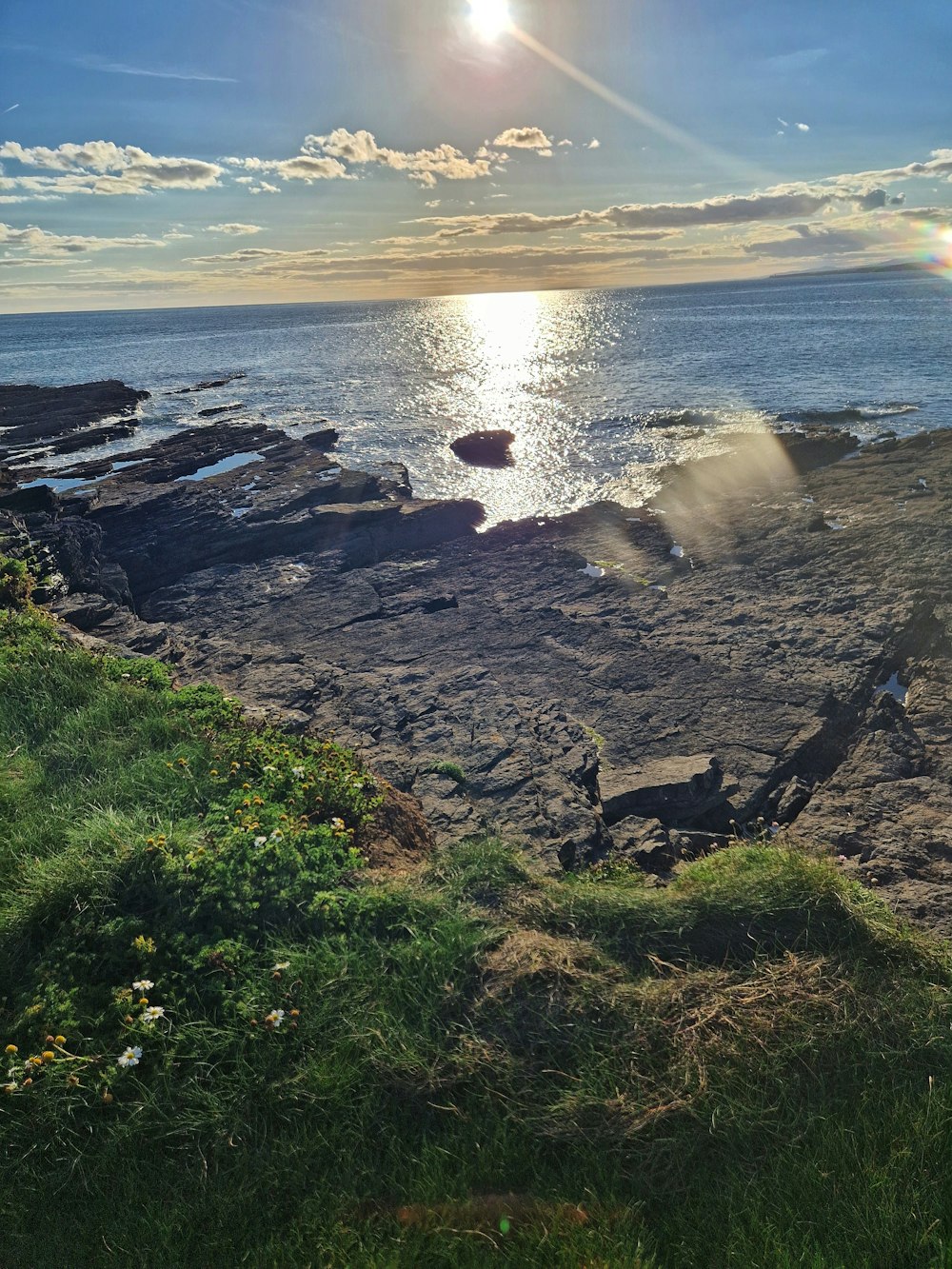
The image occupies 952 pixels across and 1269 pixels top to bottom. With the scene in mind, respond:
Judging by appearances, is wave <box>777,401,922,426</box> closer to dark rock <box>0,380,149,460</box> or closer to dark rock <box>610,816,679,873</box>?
dark rock <box>610,816,679,873</box>

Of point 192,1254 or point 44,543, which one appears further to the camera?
point 44,543

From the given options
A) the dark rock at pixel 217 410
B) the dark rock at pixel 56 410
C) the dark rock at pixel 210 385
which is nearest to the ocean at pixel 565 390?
the dark rock at pixel 217 410

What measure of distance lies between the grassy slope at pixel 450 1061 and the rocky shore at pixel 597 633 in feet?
6.93

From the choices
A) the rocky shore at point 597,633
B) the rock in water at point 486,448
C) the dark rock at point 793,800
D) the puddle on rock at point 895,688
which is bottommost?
the dark rock at point 793,800

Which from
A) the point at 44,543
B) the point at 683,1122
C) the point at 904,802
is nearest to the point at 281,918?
the point at 683,1122

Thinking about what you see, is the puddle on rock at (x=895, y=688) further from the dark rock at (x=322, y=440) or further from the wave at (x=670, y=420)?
the dark rock at (x=322, y=440)

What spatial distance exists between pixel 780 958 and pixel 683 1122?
5.00 feet

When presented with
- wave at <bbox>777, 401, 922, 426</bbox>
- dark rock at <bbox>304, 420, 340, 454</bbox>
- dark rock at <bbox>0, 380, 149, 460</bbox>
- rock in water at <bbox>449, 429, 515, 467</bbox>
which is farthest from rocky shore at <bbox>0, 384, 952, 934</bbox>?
dark rock at <bbox>0, 380, 149, 460</bbox>

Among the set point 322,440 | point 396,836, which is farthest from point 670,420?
point 396,836

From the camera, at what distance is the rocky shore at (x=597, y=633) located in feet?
30.0

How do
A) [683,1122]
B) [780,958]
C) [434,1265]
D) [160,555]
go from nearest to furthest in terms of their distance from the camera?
1. [434,1265]
2. [683,1122]
3. [780,958]
4. [160,555]

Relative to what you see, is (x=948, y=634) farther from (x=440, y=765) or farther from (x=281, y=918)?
(x=281, y=918)

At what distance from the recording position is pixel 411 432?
39.4m

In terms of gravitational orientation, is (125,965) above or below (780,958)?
above
